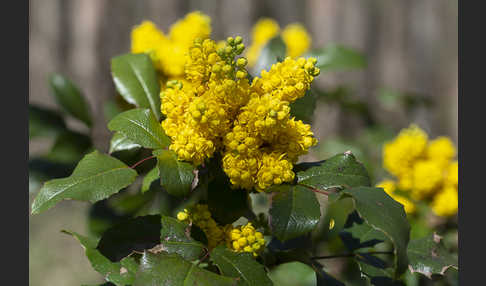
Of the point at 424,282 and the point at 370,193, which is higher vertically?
the point at 370,193

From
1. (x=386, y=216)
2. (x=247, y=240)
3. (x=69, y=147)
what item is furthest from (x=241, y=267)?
(x=69, y=147)

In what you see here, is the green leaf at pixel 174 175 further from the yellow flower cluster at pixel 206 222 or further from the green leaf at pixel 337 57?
the green leaf at pixel 337 57

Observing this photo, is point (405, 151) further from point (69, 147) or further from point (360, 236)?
point (69, 147)

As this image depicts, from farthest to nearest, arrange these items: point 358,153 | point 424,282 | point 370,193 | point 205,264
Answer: point 358,153 → point 424,282 → point 205,264 → point 370,193

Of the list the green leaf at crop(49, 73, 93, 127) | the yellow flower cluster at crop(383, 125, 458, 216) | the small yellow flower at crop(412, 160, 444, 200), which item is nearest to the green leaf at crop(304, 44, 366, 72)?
the yellow flower cluster at crop(383, 125, 458, 216)

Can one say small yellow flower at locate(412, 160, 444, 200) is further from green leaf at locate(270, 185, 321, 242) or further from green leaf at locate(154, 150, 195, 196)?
green leaf at locate(154, 150, 195, 196)

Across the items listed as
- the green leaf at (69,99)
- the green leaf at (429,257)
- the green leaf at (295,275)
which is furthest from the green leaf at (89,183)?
the green leaf at (295,275)

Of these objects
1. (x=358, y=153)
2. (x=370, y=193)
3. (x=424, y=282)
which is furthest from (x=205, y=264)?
(x=358, y=153)

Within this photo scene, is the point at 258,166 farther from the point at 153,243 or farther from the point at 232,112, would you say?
the point at 153,243

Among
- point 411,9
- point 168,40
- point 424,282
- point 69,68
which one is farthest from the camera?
point 69,68
